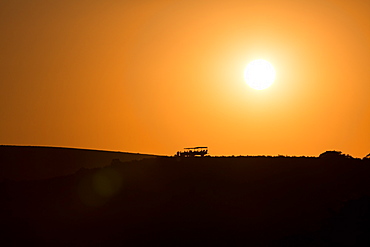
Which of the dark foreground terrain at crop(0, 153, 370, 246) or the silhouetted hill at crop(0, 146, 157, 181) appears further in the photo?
the silhouetted hill at crop(0, 146, 157, 181)

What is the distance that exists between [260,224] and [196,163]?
920 cm

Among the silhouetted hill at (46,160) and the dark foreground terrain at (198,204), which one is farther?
the silhouetted hill at (46,160)

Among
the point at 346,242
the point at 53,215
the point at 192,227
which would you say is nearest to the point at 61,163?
the point at 53,215

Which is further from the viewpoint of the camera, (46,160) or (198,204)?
(46,160)

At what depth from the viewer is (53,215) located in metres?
43.7

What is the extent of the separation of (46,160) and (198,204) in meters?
39.6

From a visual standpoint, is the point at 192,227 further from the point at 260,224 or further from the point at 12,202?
the point at 12,202

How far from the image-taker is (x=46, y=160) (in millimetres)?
78125

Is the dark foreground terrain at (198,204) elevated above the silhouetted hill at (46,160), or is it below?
below

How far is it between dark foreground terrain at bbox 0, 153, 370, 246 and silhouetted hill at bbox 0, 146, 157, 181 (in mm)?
22904

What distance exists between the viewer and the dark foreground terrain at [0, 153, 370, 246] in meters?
38.4

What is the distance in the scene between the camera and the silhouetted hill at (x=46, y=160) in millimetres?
72000

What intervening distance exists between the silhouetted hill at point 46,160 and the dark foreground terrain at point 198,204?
2290cm

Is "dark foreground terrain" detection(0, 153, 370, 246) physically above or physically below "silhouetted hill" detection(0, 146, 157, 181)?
below
